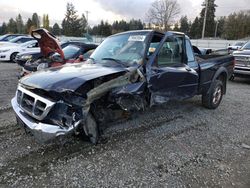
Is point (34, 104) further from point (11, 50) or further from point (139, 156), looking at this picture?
point (11, 50)

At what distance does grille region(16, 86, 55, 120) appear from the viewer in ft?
10.5

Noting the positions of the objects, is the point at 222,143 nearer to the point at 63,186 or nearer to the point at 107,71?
the point at 107,71

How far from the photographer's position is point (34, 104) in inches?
132

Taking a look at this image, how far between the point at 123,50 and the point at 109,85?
1268mm

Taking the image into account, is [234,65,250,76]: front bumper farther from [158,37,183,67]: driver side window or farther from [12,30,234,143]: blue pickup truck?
[158,37,183,67]: driver side window

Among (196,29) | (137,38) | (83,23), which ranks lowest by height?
(137,38)

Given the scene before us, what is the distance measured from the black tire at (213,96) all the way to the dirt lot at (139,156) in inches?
33.8

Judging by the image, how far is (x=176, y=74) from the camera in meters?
4.93

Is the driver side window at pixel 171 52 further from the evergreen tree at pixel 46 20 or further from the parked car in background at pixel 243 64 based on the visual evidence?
the evergreen tree at pixel 46 20

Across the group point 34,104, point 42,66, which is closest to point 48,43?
point 42,66

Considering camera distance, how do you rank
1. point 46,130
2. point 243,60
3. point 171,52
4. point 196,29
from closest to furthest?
1. point 46,130
2. point 171,52
3. point 243,60
4. point 196,29

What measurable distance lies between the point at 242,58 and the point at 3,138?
9918 millimetres

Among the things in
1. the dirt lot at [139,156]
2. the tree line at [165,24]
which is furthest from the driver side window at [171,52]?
the tree line at [165,24]

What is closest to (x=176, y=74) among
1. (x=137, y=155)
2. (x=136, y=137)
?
(x=136, y=137)
